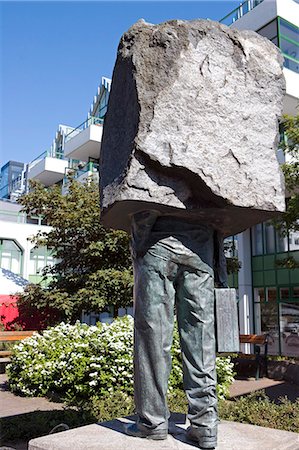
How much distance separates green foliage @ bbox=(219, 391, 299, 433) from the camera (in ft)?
16.9

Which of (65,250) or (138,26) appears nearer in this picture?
(138,26)

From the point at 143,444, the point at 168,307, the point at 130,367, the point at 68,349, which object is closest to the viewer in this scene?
the point at 143,444

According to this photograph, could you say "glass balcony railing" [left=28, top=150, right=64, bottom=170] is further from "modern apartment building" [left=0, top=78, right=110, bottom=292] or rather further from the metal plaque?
the metal plaque

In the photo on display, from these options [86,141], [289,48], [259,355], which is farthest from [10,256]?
[259,355]

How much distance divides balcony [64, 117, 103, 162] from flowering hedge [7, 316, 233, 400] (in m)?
17.3

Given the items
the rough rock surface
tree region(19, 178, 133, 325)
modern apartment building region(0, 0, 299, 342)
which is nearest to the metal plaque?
the rough rock surface

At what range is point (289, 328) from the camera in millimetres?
17375

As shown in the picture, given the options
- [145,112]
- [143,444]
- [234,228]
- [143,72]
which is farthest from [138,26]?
[143,444]

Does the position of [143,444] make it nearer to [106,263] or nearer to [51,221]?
[106,263]

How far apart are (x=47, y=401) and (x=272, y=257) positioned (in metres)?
12.4

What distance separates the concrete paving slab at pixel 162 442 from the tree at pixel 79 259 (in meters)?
8.48

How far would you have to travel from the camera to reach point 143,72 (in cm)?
357

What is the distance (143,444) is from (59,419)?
267 cm

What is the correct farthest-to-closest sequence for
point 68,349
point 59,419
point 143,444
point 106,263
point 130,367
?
point 106,263 → point 68,349 → point 130,367 → point 59,419 → point 143,444
